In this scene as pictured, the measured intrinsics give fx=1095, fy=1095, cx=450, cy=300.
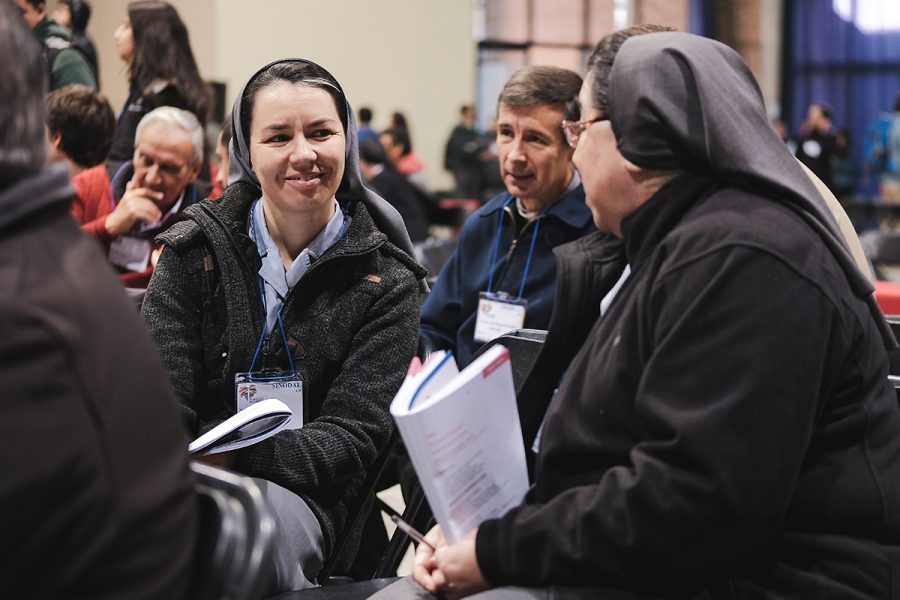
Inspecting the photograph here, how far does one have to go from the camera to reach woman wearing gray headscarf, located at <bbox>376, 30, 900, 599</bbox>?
1.43 meters

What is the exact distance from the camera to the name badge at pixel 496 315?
3.05m

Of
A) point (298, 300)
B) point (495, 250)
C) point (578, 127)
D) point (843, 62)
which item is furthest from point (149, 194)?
point (843, 62)

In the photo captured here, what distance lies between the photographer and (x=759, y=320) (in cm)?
143

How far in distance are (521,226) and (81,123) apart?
6.22 feet

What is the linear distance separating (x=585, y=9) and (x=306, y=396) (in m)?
14.9

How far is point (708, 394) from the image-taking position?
4.68ft

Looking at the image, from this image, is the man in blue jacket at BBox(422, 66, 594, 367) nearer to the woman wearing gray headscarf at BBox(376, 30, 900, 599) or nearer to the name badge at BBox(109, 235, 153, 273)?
the name badge at BBox(109, 235, 153, 273)

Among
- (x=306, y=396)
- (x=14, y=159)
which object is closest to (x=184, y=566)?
(x=14, y=159)

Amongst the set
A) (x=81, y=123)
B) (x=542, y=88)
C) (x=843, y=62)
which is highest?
(x=843, y=62)

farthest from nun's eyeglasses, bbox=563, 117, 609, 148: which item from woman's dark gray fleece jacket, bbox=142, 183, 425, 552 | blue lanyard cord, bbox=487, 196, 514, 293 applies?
blue lanyard cord, bbox=487, 196, 514, 293

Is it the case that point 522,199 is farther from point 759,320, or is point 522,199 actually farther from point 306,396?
point 759,320

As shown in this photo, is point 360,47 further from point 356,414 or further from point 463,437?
point 463,437

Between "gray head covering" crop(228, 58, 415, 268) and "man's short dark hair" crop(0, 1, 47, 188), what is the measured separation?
4.66 ft

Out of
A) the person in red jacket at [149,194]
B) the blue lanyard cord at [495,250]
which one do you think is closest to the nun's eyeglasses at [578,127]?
the blue lanyard cord at [495,250]
